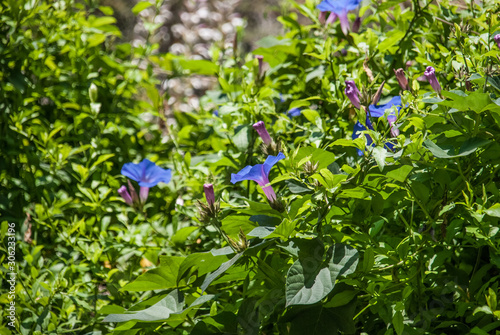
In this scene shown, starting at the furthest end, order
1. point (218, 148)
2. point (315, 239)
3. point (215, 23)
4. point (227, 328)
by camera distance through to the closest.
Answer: point (215, 23)
point (218, 148)
point (227, 328)
point (315, 239)

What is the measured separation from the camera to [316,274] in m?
0.87

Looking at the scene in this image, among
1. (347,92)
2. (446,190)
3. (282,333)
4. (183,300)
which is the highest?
(347,92)

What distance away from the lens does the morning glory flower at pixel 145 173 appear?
1.42m

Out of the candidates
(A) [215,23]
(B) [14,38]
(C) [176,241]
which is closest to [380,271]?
(C) [176,241]

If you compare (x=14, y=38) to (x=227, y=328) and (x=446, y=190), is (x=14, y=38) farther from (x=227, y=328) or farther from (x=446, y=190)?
(x=446, y=190)

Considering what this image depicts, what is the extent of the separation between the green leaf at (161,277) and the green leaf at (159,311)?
1.1 inches

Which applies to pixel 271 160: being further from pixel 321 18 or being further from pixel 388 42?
pixel 321 18

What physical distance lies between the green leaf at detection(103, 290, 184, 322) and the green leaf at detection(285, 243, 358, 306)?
279mm

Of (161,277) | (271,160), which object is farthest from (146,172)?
(271,160)

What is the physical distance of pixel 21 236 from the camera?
155 centimetres

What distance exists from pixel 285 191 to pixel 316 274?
0.33 meters

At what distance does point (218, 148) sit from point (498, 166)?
32.2 inches

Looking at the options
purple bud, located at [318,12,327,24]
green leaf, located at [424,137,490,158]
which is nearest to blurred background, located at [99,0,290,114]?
purple bud, located at [318,12,327,24]

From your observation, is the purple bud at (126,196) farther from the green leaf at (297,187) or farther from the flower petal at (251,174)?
the green leaf at (297,187)
